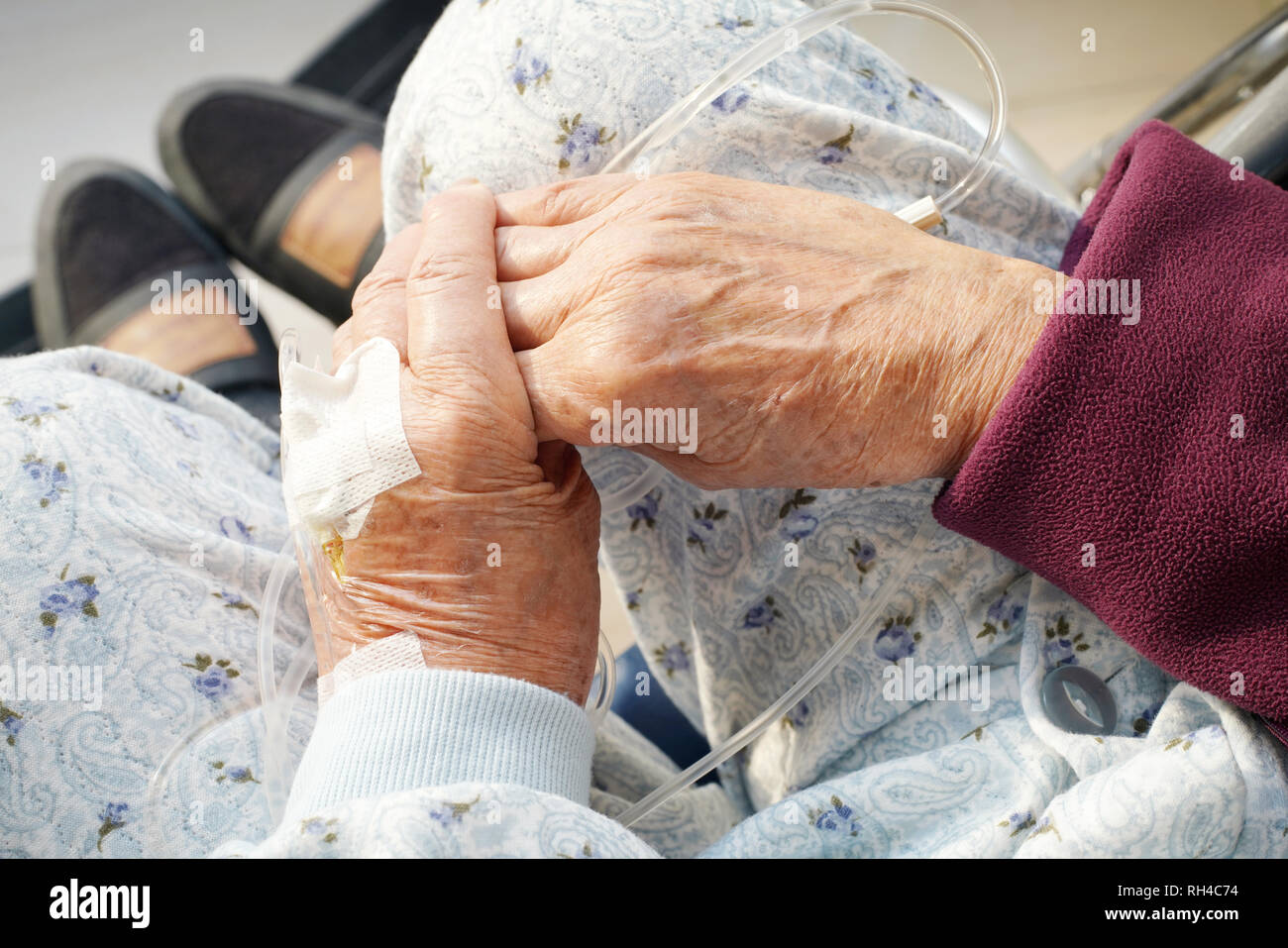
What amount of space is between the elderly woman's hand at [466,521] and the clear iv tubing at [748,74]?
0.09 meters

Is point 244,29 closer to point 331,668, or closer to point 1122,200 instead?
point 331,668

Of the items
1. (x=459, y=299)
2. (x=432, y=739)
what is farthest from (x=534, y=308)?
(x=432, y=739)

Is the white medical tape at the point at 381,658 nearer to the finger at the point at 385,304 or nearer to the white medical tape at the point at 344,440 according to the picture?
the white medical tape at the point at 344,440

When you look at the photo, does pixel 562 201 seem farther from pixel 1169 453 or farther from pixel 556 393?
pixel 1169 453

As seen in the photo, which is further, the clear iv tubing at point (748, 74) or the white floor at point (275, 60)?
the white floor at point (275, 60)

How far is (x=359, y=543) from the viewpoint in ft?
1.98

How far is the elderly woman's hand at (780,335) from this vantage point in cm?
56

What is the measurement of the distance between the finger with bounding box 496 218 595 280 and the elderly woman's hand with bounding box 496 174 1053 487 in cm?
2

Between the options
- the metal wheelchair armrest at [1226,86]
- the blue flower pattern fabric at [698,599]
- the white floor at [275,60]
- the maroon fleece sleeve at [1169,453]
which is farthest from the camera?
the white floor at [275,60]

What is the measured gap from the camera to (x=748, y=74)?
2.18 feet

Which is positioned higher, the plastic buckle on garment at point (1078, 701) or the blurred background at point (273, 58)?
the blurred background at point (273, 58)

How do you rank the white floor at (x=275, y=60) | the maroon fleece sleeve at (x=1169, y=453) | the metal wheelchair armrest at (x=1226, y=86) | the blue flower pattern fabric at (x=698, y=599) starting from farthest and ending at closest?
1. the white floor at (x=275, y=60)
2. the metal wheelchair armrest at (x=1226, y=86)
3. the blue flower pattern fabric at (x=698, y=599)
4. the maroon fleece sleeve at (x=1169, y=453)

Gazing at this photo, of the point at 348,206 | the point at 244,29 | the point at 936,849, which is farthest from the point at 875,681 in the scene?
the point at 244,29

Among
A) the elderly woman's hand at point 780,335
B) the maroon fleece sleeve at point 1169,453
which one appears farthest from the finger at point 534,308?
the maroon fleece sleeve at point 1169,453
